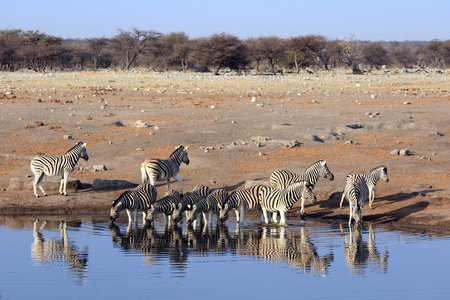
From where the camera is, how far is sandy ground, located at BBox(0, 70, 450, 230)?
53.7 ft

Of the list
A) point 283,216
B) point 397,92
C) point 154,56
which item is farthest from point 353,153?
point 154,56

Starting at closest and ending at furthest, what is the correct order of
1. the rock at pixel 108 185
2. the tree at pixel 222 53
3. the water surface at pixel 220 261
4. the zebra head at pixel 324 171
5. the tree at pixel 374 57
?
the water surface at pixel 220 261
the zebra head at pixel 324 171
the rock at pixel 108 185
the tree at pixel 222 53
the tree at pixel 374 57

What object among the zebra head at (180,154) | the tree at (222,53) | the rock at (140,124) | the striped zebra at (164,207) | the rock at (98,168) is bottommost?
the striped zebra at (164,207)

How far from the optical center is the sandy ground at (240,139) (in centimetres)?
1636

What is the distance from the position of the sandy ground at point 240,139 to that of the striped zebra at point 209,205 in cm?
254

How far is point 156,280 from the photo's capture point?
9539 millimetres

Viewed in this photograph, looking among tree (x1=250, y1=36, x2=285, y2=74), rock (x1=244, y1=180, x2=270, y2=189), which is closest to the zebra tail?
rock (x1=244, y1=180, x2=270, y2=189)

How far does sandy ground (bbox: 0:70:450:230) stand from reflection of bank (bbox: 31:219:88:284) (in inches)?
144

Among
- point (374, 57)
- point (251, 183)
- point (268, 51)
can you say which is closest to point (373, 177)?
point (251, 183)

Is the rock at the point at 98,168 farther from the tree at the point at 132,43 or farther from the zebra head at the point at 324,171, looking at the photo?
the tree at the point at 132,43

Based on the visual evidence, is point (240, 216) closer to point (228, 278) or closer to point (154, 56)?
point (228, 278)

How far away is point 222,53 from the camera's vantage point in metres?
60.7

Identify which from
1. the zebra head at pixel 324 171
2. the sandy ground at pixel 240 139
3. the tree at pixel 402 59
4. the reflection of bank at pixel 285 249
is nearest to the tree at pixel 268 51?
the sandy ground at pixel 240 139

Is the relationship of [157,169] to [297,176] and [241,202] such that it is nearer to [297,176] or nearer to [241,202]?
[241,202]
